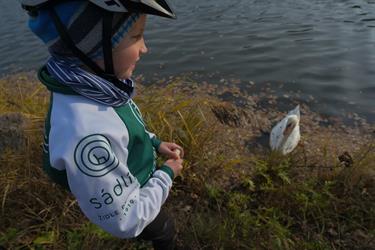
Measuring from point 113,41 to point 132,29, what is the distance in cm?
10

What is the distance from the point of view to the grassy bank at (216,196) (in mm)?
2689

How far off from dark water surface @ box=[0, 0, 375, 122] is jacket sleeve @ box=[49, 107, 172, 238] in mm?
4227

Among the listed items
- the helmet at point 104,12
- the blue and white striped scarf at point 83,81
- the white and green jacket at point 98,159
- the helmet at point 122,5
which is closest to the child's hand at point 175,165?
the white and green jacket at point 98,159

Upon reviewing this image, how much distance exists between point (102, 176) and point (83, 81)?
39 centimetres

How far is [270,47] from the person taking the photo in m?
7.46

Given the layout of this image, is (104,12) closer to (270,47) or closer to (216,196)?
(216,196)

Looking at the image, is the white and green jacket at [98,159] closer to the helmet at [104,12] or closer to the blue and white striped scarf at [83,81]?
the blue and white striped scarf at [83,81]

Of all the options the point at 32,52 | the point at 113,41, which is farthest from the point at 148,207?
the point at 32,52

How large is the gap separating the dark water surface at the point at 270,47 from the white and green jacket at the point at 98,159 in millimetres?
4200

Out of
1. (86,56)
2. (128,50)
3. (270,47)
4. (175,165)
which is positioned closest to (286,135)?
(175,165)

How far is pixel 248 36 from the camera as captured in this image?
8055 mm

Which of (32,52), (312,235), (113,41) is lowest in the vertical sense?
(32,52)

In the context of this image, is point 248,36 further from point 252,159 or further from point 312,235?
point 312,235

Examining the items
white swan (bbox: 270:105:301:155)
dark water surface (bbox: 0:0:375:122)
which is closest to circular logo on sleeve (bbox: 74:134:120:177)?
white swan (bbox: 270:105:301:155)
